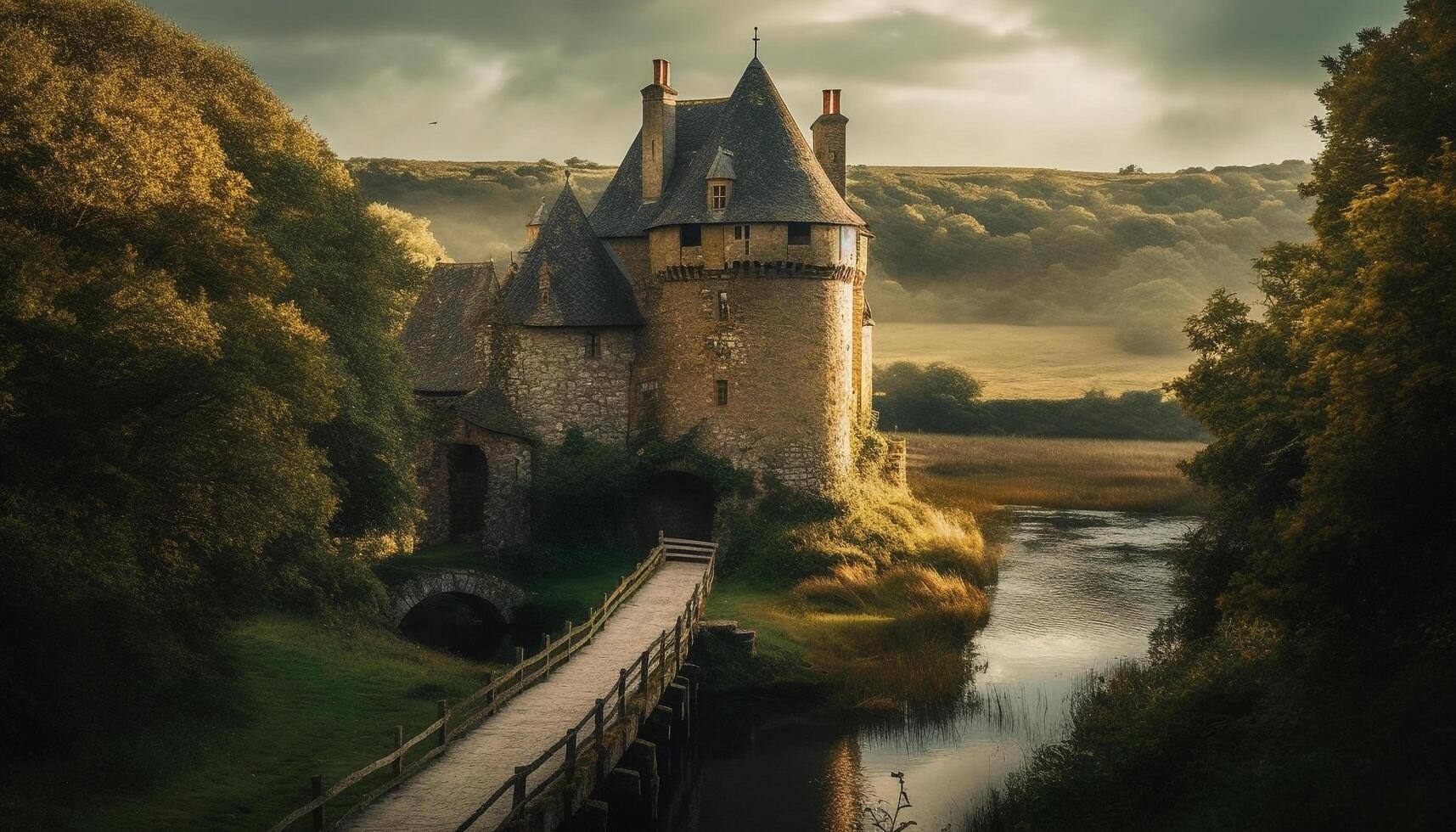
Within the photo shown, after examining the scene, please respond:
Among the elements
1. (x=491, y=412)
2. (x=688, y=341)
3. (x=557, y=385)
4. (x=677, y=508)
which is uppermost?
(x=688, y=341)

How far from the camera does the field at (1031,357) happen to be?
294 feet

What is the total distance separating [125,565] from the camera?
17.5 metres

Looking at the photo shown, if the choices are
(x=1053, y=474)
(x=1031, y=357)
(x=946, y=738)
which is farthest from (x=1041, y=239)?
(x=946, y=738)

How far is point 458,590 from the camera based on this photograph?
1425 inches

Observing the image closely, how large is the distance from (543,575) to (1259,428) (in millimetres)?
23126

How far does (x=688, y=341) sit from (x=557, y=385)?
4460 mm

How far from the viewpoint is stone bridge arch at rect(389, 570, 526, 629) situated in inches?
1357

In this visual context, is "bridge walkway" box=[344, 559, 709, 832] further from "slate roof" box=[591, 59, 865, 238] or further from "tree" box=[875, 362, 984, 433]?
"tree" box=[875, 362, 984, 433]

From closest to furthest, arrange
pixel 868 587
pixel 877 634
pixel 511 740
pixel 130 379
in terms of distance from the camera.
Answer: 1. pixel 130 379
2. pixel 511 740
3. pixel 877 634
4. pixel 868 587

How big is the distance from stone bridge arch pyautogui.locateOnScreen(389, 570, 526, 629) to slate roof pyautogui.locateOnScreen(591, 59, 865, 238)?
12.8 m

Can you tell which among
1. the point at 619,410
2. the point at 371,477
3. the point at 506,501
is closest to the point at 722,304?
the point at 619,410

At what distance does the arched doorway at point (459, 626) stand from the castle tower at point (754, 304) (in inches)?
315

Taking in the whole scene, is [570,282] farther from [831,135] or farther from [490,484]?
[831,135]

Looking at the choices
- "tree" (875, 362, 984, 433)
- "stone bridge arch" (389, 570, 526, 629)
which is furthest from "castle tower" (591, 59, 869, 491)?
"tree" (875, 362, 984, 433)
